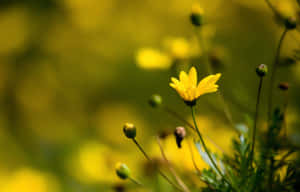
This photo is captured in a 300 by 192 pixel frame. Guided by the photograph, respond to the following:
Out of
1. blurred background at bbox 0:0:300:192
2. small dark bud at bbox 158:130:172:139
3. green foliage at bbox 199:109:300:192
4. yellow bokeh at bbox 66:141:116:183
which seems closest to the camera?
green foliage at bbox 199:109:300:192

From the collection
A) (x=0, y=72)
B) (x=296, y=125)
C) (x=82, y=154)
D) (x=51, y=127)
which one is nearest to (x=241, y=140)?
(x=296, y=125)

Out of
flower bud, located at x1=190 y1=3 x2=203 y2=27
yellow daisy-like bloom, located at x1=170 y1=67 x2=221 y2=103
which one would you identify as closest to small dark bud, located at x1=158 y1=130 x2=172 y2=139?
yellow daisy-like bloom, located at x1=170 y1=67 x2=221 y2=103

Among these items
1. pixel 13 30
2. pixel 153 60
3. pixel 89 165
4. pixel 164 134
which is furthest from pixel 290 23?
pixel 13 30

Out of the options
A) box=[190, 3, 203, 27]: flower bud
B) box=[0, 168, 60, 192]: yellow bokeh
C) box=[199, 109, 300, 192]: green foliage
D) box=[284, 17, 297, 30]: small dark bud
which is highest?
box=[284, 17, 297, 30]: small dark bud

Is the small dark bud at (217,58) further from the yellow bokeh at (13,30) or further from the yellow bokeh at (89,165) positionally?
the yellow bokeh at (13,30)

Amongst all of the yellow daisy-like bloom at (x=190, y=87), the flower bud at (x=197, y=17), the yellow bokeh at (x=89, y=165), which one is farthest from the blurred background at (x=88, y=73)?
the yellow daisy-like bloom at (x=190, y=87)

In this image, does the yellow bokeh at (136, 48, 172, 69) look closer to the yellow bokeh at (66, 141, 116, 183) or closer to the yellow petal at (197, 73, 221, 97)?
the yellow petal at (197, 73, 221, 97)

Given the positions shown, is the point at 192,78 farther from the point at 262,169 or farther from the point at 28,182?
the point at 28,182

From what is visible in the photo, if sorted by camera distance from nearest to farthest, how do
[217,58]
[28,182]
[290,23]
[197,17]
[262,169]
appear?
[262,169] → [290,23] → [197,17] → [217,58] → [28,182]

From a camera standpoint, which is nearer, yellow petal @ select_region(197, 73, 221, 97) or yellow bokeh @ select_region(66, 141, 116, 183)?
yellow petal @ select_region(197, 73, 221, 97)
